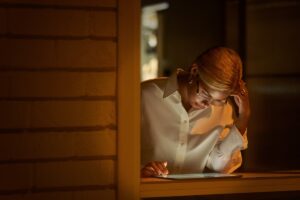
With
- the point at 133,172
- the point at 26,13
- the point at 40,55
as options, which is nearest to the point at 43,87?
the point at 40,55

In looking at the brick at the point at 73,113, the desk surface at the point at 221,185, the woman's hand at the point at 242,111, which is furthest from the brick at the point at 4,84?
the woman's hand at the point at 242,111

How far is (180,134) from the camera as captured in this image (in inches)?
133

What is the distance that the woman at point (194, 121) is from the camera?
3.17 m

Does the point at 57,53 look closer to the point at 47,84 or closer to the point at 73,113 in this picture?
the point at 47,84

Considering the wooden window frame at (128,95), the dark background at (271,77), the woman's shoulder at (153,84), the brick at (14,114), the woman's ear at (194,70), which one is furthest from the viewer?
the dark background at (271,77)

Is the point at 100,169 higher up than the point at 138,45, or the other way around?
the point at 138,45

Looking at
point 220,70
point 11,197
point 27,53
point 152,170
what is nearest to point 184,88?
point 220,70

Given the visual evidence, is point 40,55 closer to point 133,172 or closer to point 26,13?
point 26,13

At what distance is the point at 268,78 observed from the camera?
16.1 feet

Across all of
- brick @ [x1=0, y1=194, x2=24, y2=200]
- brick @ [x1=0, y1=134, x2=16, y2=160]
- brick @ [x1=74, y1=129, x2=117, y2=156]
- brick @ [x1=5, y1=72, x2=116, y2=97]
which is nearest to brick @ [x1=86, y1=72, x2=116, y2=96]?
brick @ [x1=5, y1=72, x2=116, y2=97]

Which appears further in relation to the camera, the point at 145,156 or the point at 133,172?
the point at 145,156

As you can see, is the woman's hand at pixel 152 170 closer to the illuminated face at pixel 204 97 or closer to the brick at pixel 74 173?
the brick at pixel 74 173

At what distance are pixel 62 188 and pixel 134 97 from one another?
51cm

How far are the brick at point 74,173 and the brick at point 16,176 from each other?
34 millimetres
